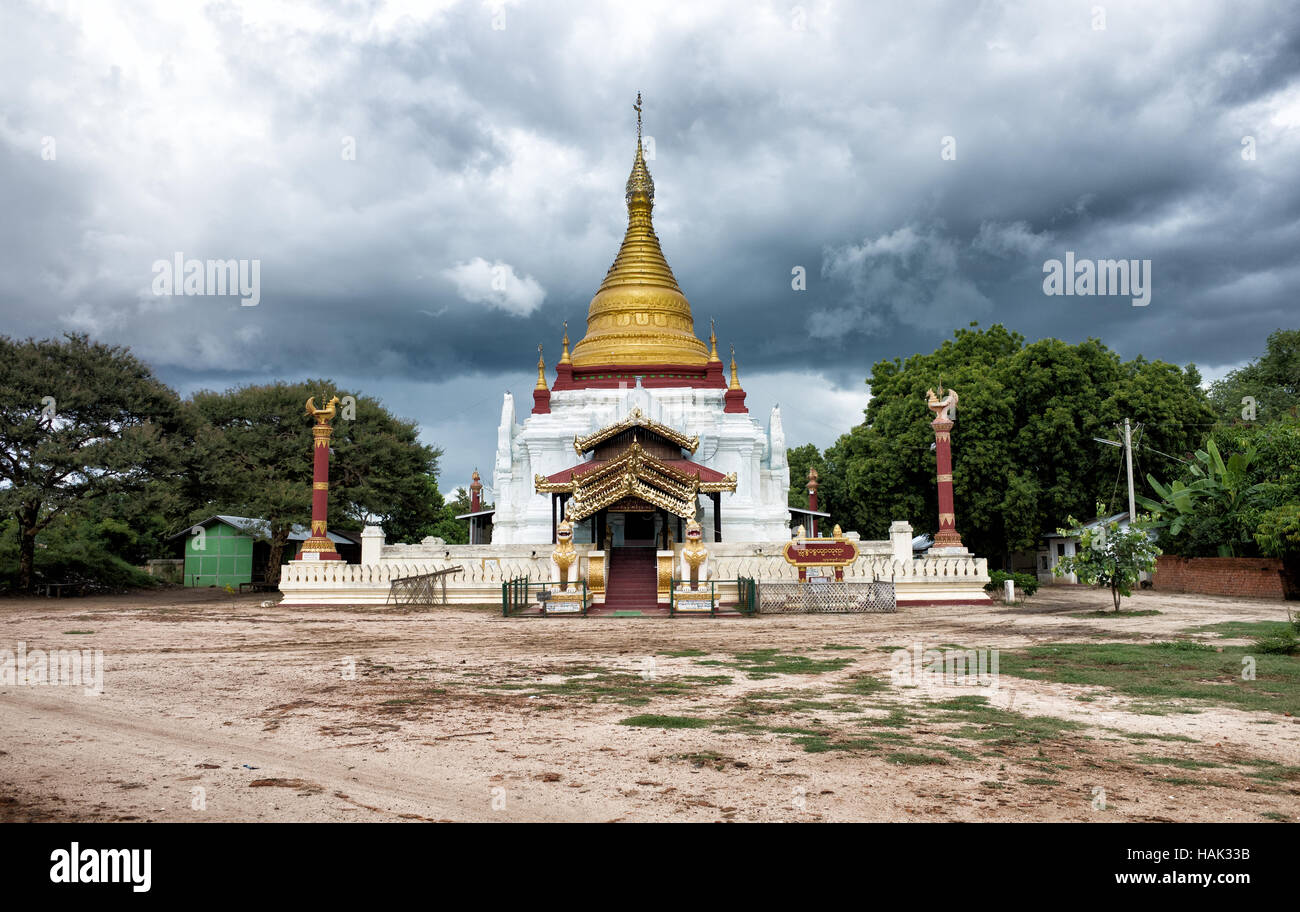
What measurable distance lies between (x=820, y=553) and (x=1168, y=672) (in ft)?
42.5

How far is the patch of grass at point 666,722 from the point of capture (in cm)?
768

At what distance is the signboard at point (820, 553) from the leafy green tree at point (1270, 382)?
115 ft

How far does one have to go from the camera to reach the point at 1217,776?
596 centimetres

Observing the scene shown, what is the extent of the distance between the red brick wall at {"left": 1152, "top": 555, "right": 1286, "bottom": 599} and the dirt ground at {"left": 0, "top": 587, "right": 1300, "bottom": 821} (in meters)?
14.4

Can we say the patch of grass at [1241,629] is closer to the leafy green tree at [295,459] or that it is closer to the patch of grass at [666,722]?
the patch of grass at [666,722]

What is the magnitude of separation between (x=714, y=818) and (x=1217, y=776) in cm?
390

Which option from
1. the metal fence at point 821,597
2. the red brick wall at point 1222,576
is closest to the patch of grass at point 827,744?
the metal fence at point 821,597

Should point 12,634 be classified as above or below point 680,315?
below

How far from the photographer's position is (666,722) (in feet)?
25.8

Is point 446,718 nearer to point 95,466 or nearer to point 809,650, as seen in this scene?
point 809,650

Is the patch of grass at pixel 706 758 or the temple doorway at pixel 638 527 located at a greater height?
the temple doorway at pixel 638 527

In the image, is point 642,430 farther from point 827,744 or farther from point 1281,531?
point 827,744

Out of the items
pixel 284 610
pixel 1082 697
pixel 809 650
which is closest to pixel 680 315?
pixel 284 610

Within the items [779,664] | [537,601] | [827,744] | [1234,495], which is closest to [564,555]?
[537,601]
